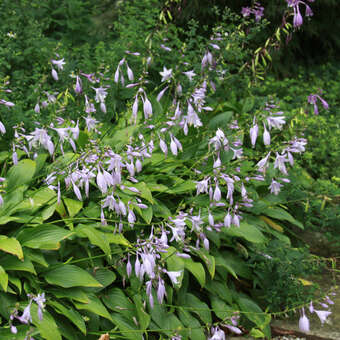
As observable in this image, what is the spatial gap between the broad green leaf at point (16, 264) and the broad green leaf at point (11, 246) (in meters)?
0.10

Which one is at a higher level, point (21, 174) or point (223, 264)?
point (21, 174)

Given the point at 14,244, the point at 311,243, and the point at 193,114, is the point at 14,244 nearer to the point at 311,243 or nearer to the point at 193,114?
the point at 193,114

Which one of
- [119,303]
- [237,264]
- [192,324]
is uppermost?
[119,303]

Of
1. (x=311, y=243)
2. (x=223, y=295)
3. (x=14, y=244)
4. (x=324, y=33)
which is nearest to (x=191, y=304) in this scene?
(x=223, y=295)

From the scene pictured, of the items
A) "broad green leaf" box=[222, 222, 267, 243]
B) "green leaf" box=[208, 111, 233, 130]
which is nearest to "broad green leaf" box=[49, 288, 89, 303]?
"broad green leaf" box=[222, 222, 267, 243]

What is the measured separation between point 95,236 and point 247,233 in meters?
1.24

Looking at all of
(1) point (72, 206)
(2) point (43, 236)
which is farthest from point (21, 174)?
(2) point (43, 236)

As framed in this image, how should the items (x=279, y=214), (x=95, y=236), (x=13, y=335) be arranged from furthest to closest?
1. (x=279, y=214)
2. (x=95, y=236)
3. (x=13, y=335)

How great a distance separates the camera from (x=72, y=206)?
10.7ft

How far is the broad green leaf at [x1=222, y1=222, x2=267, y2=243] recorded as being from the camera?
12.1 ft

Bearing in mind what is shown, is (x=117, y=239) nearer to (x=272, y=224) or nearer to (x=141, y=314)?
(x=141, y=314)

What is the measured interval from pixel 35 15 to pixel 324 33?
14.9ft

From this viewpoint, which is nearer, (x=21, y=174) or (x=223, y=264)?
(x=21, y=174)

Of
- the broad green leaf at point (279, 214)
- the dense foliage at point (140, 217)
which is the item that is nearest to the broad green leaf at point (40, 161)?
the dense foliage at point (140, 217)
